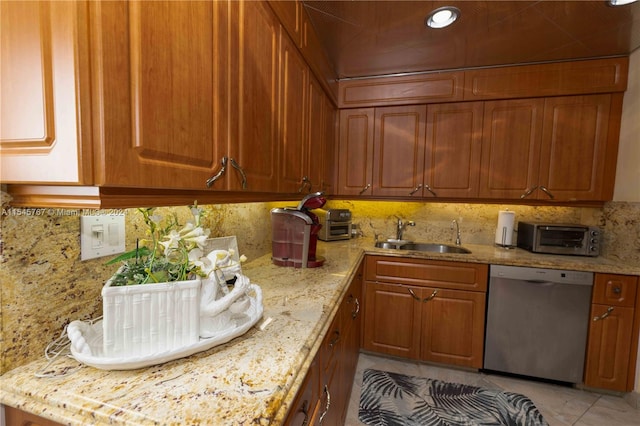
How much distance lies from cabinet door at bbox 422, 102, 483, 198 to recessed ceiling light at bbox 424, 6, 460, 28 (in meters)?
0.74

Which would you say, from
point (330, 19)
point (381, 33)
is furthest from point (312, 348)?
point (381, 33)

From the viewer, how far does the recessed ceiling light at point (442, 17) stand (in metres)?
1.48

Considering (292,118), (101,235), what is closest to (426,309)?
(292,118)

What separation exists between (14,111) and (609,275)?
108 inches

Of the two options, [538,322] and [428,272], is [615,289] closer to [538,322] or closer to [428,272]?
[538,322]

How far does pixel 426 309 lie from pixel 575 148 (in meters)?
1.60

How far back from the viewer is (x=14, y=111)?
0.53 meters

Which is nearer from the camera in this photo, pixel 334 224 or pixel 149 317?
pixel 149 317

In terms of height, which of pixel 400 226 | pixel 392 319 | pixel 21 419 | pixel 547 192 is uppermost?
pixel 547 192

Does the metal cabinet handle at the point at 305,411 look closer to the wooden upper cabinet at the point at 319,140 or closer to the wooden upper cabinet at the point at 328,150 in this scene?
the wooden upper cabinet at the point at 319,140

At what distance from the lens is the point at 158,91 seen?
0.61m

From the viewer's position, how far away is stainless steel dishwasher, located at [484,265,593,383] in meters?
1.83

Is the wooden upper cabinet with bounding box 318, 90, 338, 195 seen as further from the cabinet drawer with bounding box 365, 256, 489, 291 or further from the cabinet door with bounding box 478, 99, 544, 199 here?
the cabinet door with bounding box 478, 99, 544, 199

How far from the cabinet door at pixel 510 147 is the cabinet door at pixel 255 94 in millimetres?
1788
